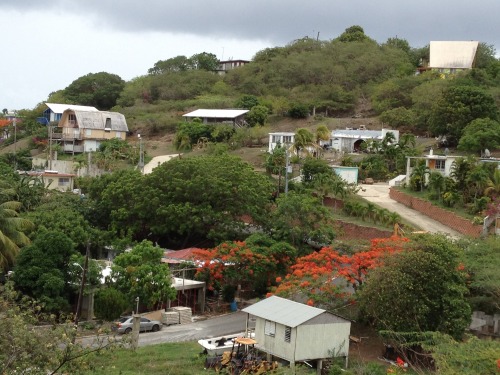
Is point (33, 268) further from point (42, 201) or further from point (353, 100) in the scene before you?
point (353, 100)

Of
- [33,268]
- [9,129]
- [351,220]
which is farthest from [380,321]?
[9,129]

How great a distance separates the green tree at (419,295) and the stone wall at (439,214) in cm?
1094

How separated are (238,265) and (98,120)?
35605 mm

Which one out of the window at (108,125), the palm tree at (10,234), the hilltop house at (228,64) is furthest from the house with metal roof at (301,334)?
the hilltop house at (228,64)

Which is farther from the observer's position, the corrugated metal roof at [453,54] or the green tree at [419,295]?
the corrugated metal roof at [453,54]

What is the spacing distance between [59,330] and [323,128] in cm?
4391

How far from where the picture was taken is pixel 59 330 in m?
15.7

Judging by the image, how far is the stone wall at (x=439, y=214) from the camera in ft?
124

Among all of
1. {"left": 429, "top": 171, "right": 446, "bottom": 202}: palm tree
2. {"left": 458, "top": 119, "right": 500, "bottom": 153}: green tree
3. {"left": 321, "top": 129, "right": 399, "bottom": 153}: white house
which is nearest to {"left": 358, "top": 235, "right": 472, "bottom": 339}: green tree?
{"left": 429, "top": 171, "right": 446, "bottom": 202}: palm tree

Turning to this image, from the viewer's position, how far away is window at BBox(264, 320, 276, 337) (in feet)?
81.0

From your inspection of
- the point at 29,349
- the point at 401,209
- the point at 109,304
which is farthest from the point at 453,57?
the point at 29,349

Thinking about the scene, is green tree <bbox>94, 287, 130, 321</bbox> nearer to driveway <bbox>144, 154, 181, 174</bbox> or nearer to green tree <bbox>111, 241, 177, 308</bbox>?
green tree <bbox>111, 241, 177, 308</bbox>

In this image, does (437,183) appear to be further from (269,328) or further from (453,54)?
(453,54)

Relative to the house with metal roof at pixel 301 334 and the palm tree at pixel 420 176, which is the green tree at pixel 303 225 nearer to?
the palm tree at pixel 420 176
